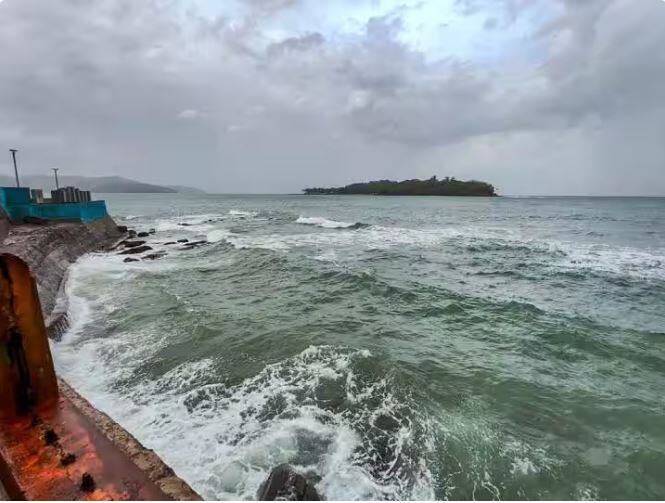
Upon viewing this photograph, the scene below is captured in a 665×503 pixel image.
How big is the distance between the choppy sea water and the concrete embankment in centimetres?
104

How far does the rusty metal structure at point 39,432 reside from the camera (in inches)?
138

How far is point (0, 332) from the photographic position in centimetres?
442

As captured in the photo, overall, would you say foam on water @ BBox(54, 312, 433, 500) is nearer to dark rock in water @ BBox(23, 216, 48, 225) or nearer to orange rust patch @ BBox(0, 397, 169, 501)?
orange rust patch @ BBox(0, 397, 169, 501)

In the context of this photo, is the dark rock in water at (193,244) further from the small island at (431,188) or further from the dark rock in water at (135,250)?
the small island at (431,188)

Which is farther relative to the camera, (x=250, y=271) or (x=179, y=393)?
(x=250, y=271)

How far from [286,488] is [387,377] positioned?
3683mm

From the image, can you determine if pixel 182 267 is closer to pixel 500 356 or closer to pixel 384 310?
pixel 384 310

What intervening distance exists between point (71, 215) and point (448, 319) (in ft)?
77.7

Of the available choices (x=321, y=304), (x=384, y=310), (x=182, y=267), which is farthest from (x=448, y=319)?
(x=182, y=267)

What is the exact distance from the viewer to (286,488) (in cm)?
450

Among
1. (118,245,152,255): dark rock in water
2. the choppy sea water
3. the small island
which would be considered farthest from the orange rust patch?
the small island

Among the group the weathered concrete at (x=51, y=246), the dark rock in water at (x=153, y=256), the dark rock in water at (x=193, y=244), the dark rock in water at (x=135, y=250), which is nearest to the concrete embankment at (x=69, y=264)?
the weathered concrete at (x=51, y=246)

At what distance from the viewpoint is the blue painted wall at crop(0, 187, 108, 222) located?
20719 mm

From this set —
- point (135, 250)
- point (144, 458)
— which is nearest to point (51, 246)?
point (135, 250)
